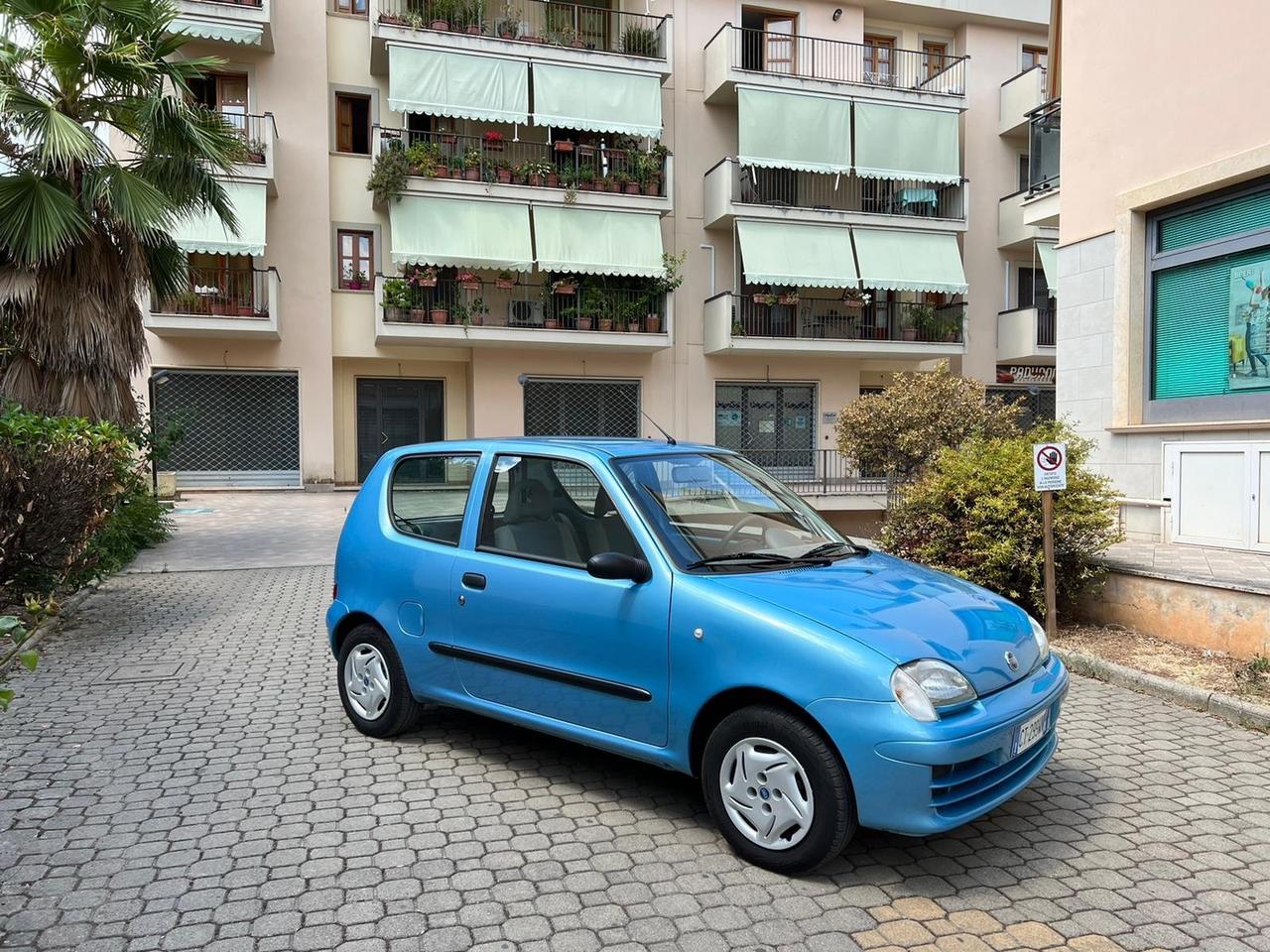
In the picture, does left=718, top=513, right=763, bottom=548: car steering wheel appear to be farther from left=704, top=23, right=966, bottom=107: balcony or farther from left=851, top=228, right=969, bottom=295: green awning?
left=704, top=23, right=966, bottom=107: balcony

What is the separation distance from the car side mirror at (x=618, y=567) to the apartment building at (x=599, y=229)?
1755cm

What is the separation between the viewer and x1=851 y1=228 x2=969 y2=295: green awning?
2464cm

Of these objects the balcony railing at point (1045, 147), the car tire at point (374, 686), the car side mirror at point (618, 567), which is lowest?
the car tire at point (374, 686)

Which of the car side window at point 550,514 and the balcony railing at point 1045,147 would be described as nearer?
the car side window at point 550,514

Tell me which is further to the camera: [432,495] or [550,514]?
[432,495]

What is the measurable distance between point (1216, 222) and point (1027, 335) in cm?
1810

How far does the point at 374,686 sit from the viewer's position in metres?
4.97

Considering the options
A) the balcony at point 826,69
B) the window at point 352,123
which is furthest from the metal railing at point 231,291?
the balcony at point 826,69

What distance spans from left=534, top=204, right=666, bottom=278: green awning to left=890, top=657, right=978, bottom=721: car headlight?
2030cm

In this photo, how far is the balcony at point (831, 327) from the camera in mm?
24281

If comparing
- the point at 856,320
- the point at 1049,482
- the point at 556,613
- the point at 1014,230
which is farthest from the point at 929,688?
the point at 1014,230

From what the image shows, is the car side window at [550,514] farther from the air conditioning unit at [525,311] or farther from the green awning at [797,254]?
the green awning at [797,254]

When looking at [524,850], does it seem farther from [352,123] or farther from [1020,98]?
[1020,98]

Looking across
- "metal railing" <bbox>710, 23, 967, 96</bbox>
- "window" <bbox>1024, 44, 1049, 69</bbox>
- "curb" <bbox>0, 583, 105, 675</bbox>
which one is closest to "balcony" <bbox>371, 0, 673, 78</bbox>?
"metal railing" <bbox>710, 23, 967, 96</bbox>
